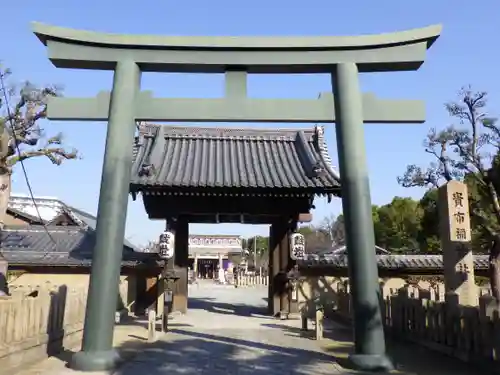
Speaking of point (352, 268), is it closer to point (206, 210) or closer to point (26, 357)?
point (26, 357)

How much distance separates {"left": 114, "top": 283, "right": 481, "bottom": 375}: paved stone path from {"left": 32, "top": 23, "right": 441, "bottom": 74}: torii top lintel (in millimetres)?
5116

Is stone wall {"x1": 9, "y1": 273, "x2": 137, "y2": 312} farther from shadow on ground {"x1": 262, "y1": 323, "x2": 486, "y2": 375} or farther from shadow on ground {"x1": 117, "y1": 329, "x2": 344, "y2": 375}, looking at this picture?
shadow on ground {"x1": 262, "y1": 323, "x2": 486, "y2": 375}

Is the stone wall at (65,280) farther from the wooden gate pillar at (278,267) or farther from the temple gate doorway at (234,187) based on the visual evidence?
the wooden gate pillar at (278,267)

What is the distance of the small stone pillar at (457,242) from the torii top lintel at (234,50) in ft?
11.0

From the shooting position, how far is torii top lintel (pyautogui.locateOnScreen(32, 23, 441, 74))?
7914mm

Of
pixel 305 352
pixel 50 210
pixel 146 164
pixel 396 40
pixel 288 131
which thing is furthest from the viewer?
pixel 50 210

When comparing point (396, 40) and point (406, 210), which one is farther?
point (406, 210)

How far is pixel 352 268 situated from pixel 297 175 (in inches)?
→ 330

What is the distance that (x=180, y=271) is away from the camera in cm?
1533

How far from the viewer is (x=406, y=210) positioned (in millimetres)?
43344

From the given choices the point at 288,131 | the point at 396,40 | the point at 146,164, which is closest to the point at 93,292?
the point at 396,40

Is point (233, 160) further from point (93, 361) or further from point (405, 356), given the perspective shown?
point (93, 361)

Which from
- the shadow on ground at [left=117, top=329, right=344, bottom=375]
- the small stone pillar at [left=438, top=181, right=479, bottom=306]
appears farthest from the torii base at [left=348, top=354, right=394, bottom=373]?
the small stone pillar at [left=438, top=181, right=479, bottom=306]

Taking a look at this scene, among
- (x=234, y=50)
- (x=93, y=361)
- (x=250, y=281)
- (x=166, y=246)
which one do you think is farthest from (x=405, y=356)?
(x=250, y=281)
